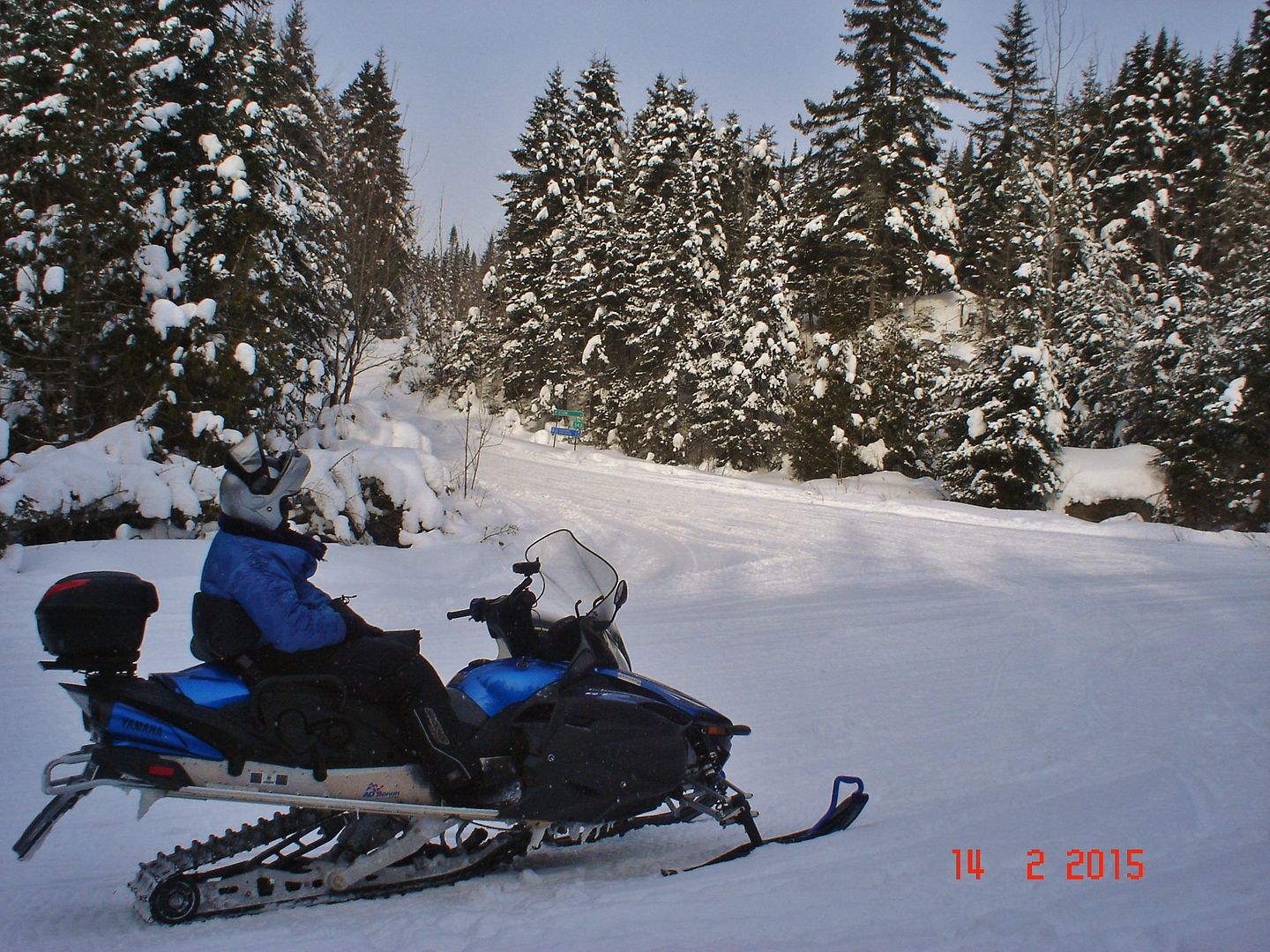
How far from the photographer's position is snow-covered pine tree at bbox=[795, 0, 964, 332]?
22453mm

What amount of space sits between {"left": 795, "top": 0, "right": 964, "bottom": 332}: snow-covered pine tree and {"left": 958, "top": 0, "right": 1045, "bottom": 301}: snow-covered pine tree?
2.00 metres

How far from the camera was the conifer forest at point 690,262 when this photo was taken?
988 cm

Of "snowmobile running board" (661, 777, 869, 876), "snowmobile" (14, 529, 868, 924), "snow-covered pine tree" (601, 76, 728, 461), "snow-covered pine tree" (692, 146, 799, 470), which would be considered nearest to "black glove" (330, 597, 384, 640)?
"snowmobile" (14, 529, 868, 924)

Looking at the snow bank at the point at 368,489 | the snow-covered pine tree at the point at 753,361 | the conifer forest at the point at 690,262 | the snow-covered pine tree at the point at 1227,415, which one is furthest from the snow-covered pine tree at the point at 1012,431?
the snow bank at the point at 368,489

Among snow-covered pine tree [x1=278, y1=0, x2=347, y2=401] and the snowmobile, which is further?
snow-covered pine tree [x1=278, y1=0, x2=347, y2=401]

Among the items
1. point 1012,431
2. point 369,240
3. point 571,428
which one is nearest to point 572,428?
point 571,428

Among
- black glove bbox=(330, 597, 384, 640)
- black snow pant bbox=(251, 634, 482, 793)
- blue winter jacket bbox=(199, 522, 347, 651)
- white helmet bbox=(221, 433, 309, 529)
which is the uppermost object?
white helmet bbox=(221, 433, 309, 529)

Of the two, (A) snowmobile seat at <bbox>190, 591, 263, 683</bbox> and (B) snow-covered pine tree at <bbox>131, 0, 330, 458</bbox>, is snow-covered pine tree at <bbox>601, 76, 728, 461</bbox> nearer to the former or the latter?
(B) snow-covered pine tree at <bbox>131, 0, 330, 458</bbox>

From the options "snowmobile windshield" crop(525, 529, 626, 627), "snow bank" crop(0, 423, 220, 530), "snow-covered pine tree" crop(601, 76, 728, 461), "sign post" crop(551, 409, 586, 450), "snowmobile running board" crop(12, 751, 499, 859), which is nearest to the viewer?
"snowmobile running board" crop(12, 751, 499, 859)

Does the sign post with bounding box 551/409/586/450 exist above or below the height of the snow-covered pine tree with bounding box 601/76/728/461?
below

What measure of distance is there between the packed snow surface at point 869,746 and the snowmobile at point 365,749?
14 cm

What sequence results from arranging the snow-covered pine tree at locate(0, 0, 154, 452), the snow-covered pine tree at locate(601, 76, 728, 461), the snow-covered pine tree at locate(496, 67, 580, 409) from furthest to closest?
1. the snow-covered pine tree at locate(496, 67, 580, 409)
2. the snow-covered pine tree at locate(601, 76, 728, 461)
3. the snow-covered pine tree at locate(0, 0, 154, 452)

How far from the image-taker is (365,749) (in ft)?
9.60

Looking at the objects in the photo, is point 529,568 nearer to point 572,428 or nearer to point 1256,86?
point 572,428
